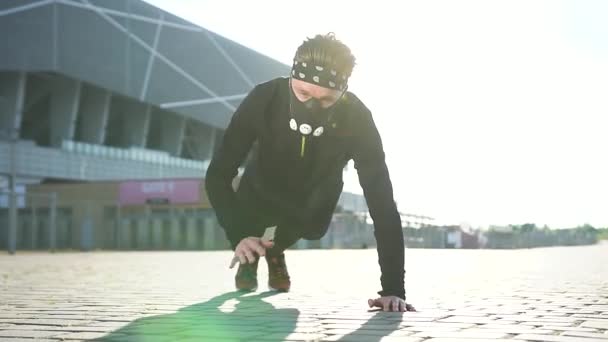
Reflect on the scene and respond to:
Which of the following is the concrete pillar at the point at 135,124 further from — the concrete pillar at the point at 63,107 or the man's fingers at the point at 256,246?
the man's fingers at the point at 256,246

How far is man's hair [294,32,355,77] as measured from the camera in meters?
4.52

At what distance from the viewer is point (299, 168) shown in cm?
521

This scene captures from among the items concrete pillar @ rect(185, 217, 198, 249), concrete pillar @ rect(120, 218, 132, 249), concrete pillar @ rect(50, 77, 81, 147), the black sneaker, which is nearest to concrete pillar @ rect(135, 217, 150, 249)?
concrete pillar @ rect(120, 218, 132, 249)

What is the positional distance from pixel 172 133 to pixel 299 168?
52808 millimetres

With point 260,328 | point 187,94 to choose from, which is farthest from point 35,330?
A: point 187,94

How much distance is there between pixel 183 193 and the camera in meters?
35.7

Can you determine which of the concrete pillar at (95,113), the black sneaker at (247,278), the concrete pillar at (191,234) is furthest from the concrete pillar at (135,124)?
the black sneaker at (247,278)

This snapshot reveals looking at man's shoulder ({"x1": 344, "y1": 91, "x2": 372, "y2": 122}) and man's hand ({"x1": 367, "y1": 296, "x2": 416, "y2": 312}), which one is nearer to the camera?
man's hand ({"x1": 367, "y1": 296, "x2": 416, "y2": 312})

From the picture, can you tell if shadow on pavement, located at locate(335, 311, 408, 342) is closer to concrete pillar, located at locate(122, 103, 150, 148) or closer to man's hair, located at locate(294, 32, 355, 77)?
man's hair, located at locate(294, 32, 355, 77)

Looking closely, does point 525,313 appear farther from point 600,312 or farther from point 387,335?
point 387,335

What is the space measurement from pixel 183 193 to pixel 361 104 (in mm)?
31399

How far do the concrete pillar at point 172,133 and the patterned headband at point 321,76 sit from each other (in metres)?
52.7

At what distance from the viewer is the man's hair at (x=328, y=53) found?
452 centimetres

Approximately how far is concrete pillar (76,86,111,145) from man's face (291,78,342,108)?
150ft
